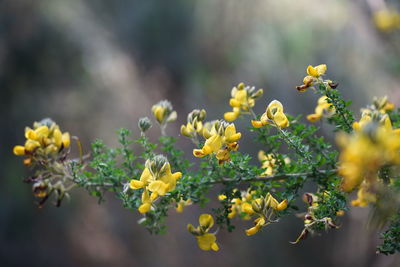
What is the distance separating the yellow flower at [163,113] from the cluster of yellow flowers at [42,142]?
182 millimetres

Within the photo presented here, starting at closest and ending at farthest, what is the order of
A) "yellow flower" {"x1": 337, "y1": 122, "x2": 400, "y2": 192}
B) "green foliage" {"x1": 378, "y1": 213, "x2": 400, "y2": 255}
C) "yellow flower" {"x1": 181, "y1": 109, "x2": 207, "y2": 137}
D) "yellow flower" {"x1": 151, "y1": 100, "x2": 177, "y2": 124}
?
"yellow flower" {"x1": 337, "y1": 122, "x2": 400, "y2": 192} → "green foliage" {"x1": 378, "y1": 213, "x2": 400, "y2": 255} → "yellow flower" {"x1": 181, "y1": 109, "x2": 207, "y2": 137} → "yellow flower" {"x1": 151, "y1": 100, "x2": 177, "y2": 124}

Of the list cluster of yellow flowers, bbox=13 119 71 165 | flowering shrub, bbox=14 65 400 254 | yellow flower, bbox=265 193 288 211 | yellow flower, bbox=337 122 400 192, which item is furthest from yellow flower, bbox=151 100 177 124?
yellow flower, bbox=337 122 400 192

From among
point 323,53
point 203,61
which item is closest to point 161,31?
point 203,61

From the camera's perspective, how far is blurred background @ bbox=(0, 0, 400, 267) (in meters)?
2.79

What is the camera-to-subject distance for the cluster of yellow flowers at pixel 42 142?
72cm

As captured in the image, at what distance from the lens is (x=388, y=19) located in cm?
193

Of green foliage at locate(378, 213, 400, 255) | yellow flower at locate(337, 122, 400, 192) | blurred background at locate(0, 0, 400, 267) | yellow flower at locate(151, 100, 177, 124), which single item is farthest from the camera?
blurred background at locate(0, 0, 400, 267)

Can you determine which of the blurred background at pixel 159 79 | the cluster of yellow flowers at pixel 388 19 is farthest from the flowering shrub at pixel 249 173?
the blurred background at pixel 159 79

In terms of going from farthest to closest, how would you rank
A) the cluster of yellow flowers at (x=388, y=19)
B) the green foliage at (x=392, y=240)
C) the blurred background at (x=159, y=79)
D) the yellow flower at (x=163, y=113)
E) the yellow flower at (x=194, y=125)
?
the blurred background at (x=159, y=79), the cluster of yellow flowers at (x=388, y=19), the yellow flower at (x=163, y=113), the yellow flower at (x=194, y=125), the green foliage at (x=392, y=240)

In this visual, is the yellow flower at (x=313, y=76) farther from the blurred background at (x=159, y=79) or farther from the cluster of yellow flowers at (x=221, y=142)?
the blurred background at (x=159, y=79)

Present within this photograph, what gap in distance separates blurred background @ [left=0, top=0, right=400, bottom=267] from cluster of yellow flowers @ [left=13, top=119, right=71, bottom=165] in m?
1.75

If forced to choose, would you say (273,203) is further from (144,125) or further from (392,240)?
(144,125)

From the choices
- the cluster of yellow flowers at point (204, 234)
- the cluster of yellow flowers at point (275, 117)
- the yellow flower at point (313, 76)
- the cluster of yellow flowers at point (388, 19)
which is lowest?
the cluster of yellow flowers at point (204, 234)

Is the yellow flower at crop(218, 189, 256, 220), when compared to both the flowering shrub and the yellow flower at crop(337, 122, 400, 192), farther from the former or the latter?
the yellow flower at crop(337, 122, 400, 192)
